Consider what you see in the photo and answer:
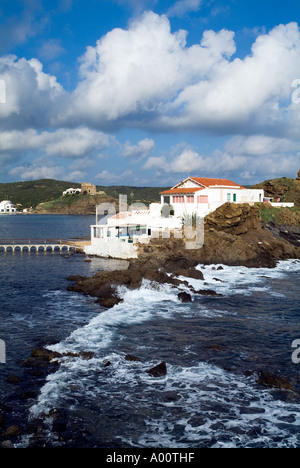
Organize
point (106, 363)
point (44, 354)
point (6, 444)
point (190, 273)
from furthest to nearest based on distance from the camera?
point (190, 273) < point (44, 354) < point (106, 363) < point (6, 444)

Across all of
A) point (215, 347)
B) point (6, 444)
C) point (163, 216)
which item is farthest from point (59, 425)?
point (163, 216)

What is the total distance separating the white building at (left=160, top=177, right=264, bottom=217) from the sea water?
26992 millimetres

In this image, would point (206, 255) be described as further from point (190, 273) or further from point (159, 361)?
point (159, 361)

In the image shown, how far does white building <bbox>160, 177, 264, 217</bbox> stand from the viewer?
60344mm

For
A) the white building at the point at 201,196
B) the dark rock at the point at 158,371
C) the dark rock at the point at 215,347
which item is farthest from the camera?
the white building at the point at 201,196

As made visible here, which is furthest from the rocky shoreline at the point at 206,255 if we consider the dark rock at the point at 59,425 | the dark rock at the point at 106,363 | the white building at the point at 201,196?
the dark rock at the point at 59,425

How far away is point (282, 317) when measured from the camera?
85.6 feet

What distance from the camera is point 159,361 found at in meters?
18.8

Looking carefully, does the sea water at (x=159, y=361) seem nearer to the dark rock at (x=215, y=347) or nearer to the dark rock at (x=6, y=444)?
the dark rock at (x=215, y=347)

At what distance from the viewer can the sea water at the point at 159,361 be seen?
13.4 meters

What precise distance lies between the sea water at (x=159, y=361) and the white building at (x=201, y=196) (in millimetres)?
26992

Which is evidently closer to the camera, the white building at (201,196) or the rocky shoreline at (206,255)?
the rocky shoreline at (206,255)

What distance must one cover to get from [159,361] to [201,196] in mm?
44799
